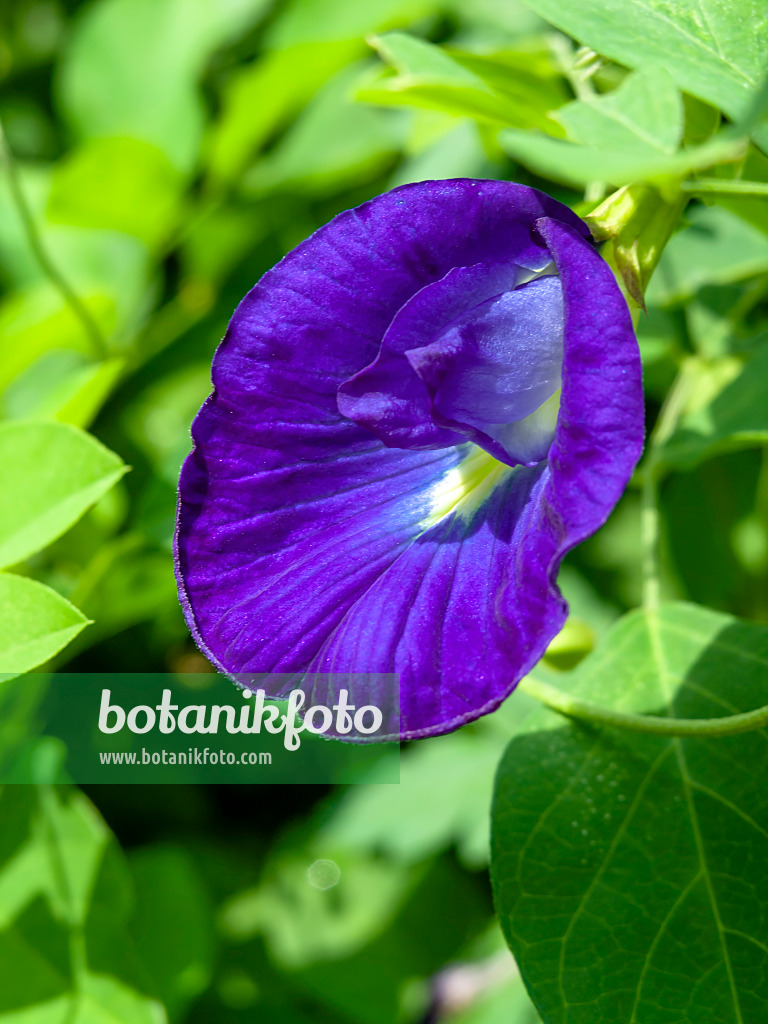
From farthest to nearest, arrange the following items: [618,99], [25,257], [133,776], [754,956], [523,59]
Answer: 1. [25,257]
2. [133,776]
3. [523,59]
4. [754,956]
5. [618,99]

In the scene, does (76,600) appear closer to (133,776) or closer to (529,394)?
(133,776)

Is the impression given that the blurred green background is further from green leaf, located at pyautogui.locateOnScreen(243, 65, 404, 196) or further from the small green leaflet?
the small green leaflet

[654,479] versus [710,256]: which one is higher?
[710,256]

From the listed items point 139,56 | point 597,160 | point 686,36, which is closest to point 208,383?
point 139,56

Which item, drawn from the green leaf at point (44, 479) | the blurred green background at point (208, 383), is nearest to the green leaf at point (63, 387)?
the blurred green background at point (208, 383)

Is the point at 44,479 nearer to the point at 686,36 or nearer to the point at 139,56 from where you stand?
the point at 686,36

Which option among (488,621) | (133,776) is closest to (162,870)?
(133,776)
